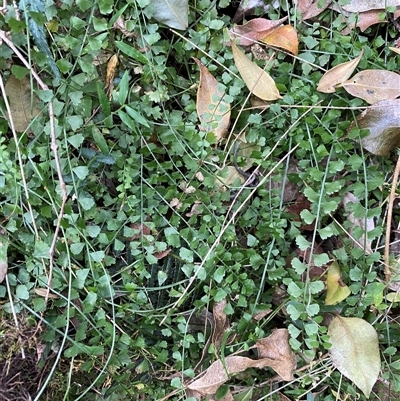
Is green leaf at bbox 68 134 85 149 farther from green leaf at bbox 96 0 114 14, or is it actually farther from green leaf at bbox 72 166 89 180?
green leaf at bbox 96 0 114 14

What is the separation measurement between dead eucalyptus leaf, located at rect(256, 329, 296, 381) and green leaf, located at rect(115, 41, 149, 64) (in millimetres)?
689

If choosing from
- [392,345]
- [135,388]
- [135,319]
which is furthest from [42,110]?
[392,345]

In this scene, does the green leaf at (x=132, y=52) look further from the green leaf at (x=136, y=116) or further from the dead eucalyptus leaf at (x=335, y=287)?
the dead eucalyptus leaf at (x=335, y=287)

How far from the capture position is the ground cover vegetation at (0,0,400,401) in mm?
1046

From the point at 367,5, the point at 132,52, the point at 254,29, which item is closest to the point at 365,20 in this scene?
the point at 367,5

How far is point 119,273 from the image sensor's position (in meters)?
1.11

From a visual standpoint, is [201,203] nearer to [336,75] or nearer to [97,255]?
[97,255]

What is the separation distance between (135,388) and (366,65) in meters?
0.93

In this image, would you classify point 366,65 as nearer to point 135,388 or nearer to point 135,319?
point 135,319

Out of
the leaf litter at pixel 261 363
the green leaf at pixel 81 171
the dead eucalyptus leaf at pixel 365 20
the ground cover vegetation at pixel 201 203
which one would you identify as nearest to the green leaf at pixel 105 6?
the ground cover vegetation at pixel 201 203

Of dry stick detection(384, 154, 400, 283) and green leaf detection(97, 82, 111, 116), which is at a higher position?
green leaf detection(97, 82, 111, 116)

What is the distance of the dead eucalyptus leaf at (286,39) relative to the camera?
3.65 ft

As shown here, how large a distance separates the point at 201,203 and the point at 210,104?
231 mm

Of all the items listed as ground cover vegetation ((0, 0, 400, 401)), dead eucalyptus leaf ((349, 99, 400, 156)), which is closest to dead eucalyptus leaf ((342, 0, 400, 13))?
ground cover vegetation ((0, 0, 400, 401))
